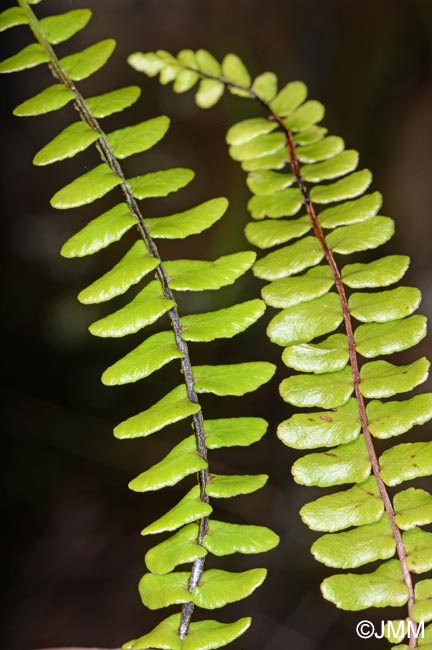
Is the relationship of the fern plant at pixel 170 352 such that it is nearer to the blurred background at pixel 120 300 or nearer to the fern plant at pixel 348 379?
the fern plant at pixel 348 379

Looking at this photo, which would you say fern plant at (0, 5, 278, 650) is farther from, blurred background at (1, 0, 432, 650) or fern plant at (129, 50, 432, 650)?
blurred background at (1, 0, 432, 650)

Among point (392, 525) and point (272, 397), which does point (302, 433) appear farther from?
point (272, 397)

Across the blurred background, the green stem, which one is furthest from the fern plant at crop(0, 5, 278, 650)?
the blurred background

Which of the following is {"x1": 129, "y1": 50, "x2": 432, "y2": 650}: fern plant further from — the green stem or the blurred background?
the blurred background

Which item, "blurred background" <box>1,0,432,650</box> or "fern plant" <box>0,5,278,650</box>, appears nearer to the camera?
"fern plant" <box>0,5,278,650</box>

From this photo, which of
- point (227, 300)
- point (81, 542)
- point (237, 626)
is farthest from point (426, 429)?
point (237, 626)

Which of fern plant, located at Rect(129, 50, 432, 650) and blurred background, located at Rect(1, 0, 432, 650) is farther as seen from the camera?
blurred background, located at Rect(1, 0, 432, 650)
